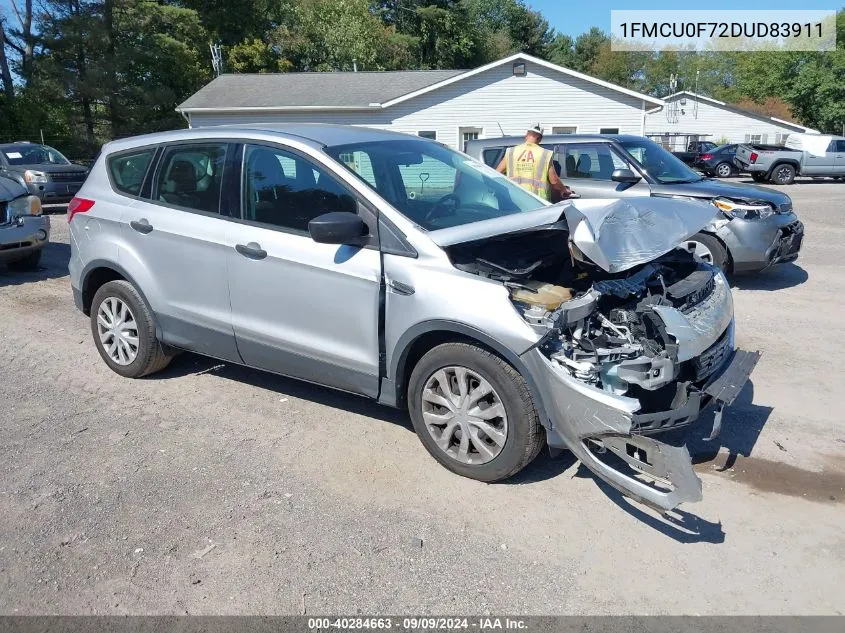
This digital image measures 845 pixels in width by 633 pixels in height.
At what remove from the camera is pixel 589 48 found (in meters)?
70.7

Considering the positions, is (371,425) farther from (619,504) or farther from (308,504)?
(619,504)

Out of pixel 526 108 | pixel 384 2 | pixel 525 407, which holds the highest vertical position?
pixel 384 2

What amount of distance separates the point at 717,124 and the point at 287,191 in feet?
152

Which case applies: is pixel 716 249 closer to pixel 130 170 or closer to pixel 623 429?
pixel 623 429

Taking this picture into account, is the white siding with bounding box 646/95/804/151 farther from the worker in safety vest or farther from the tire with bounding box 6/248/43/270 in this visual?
the tire with bounding box 6/248/43/270

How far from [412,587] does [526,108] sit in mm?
23387

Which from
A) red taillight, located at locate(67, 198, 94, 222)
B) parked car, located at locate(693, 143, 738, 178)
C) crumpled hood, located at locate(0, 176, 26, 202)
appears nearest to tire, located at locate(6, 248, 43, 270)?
crumpled hood, located at locate(0, 176, 26, 202)

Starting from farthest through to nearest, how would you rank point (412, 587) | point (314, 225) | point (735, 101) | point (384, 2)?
point (735, 101)
point (384, 2)
point (314, 225)
point (412, 587)

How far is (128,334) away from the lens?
538 centimetres

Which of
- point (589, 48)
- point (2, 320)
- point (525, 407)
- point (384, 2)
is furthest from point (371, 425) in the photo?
point (589, 48)

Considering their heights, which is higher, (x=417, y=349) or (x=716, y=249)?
(x=716, y=249)

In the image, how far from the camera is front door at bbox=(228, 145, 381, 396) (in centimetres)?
413

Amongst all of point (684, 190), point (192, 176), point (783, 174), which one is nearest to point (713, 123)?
point (783, 174)

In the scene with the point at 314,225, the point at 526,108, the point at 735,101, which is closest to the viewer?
the point at 314,225
